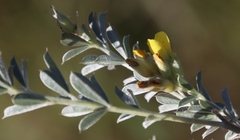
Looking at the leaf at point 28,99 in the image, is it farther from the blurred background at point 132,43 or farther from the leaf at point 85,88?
the blurred background at point 132,43

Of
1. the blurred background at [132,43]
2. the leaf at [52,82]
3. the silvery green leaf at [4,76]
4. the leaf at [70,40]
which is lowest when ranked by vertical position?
the blurred background at [132,43]

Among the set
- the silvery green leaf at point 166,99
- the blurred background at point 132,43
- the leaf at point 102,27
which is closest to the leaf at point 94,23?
the leaf at point 102,27

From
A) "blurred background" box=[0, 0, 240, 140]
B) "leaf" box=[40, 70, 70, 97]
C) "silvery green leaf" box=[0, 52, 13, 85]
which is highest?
"silvery green leaf" box=[0, 52, 13, 85]

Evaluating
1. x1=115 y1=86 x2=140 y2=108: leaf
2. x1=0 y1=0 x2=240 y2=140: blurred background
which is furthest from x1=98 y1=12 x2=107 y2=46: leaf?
x1=0 y1=0 x2=240 y2=140: blurred background

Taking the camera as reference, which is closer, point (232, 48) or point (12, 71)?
point (12, 71)

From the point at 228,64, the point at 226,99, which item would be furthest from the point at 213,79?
the point at 226,99

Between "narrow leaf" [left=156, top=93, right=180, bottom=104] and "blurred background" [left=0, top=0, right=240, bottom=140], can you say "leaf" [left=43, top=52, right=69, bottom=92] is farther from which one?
"blurred background" [left=0, top=0, right=240, bottom=140]

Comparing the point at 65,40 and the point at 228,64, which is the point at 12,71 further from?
the point at 228,64
